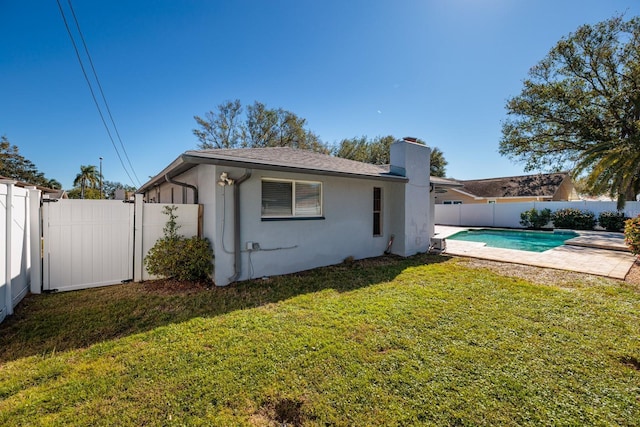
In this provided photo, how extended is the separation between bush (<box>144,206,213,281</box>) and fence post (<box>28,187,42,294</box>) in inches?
73.3

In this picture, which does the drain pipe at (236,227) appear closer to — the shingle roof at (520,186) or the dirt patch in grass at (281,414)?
the dirt patch in grass at (281,414)

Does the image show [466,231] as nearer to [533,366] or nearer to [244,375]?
[533,366]

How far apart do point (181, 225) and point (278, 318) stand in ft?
13.2

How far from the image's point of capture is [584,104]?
18109mm

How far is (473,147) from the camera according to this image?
22.6 metres

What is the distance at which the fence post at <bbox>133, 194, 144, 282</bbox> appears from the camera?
20.9 feet

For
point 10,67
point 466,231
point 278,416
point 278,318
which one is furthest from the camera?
point 466,231

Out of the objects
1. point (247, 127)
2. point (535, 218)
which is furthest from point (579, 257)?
point (247, 127)

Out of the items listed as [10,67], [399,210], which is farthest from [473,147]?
[10,67]

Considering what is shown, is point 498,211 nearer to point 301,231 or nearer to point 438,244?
point 438,244

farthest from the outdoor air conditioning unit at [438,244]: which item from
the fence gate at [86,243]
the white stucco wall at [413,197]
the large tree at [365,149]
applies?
the large tree at [365,149]

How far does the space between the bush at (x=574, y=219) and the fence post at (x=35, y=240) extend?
2640 cm

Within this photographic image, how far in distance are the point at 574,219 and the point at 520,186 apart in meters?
10.6

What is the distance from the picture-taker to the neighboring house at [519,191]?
25.5 meters
